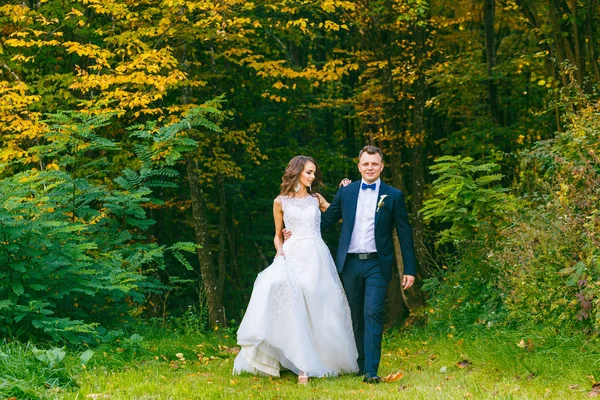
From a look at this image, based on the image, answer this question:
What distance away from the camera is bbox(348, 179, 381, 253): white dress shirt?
7730 mm

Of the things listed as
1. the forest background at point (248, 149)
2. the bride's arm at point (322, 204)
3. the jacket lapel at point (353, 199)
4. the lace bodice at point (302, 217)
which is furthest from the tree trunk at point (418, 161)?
the jacket lapel at point (353, 199)

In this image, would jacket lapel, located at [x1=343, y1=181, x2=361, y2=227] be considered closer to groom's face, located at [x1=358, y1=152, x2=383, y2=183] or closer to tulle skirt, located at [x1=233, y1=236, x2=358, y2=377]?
groom's face, located at [x1=358, y1=152, x2=383, y2=183]

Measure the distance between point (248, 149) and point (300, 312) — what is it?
10.6 m

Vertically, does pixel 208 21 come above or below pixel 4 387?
above

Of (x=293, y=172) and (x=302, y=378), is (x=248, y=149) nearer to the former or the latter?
(x=293, y=172)

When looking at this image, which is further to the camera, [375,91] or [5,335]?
[375,91]

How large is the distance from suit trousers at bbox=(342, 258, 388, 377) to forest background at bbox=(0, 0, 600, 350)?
5.51 ft

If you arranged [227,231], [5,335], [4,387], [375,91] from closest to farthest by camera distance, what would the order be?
[4,387] → [5,335] → [375,91] → [227,231]

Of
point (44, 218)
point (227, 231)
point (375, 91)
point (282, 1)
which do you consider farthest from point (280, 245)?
point (227, 231)

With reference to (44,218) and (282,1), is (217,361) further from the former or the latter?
(282,1)

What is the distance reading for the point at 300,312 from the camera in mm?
7828

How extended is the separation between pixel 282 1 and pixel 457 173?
17.5ft

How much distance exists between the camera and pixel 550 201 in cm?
888

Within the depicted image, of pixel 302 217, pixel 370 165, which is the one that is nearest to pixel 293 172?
pixel 302 217
